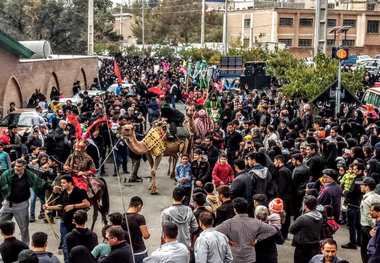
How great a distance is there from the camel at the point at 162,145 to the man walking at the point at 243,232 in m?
8.15

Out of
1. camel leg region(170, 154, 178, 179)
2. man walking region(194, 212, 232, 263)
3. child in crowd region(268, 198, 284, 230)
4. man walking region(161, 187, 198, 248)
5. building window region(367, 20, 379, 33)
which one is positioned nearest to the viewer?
man walking region(194, 212, 232, 263)

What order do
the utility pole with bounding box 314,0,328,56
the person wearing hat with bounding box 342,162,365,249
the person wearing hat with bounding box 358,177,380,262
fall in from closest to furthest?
the person wearing hat with bounding box 358,177,380,262, the person wearing hat with bounding box 342,162,365,249, the utility pole with bounding box 314,0,328,56

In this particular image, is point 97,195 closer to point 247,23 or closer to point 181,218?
point 181,218

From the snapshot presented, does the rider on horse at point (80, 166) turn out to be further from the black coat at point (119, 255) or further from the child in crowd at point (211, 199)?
the black coat at point (119, 255)

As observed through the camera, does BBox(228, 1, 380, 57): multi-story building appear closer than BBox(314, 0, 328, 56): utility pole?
No

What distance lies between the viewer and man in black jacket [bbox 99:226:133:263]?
836 centimetres

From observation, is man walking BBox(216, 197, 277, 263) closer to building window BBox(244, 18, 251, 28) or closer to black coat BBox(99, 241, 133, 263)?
black coat BBox(99, 241, 133, 263)

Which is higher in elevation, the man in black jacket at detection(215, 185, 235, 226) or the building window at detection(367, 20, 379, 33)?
the building window at detection(367, 20, 379, 33)

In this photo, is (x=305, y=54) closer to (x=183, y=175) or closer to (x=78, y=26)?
(x=78, y=26)

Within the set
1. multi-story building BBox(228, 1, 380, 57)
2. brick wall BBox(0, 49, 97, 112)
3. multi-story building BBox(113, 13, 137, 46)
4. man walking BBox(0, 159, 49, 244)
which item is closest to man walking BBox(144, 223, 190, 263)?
man walking BBox(0, 159, 49, 244)

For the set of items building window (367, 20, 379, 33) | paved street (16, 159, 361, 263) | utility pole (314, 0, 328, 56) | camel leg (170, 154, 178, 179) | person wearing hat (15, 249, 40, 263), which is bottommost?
paved street (16, 159, 361, 263)

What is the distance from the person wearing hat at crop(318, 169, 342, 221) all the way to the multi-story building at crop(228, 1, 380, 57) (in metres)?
68.3

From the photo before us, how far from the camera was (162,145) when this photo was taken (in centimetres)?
1831

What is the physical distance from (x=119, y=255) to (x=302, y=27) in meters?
76.5
